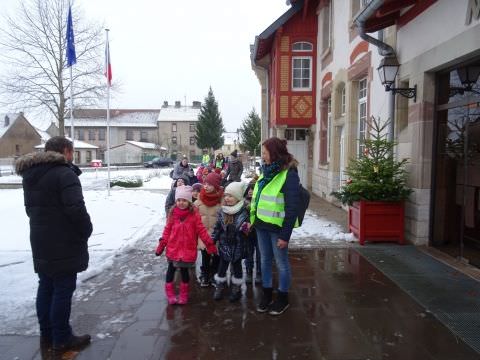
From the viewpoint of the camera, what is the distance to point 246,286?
520cm

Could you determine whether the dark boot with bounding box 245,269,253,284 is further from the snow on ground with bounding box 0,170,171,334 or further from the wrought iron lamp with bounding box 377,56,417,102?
the wrought iron lamp with bounding box 377,56,417,102

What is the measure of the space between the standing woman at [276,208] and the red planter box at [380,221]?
3240 mm

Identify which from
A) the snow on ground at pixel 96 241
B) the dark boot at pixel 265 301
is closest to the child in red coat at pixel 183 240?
the dark boot at pixel 265 301

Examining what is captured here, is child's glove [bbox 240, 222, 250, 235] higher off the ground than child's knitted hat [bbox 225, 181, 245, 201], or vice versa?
child's knitted hat [bbox 225, 181, 245, 201]

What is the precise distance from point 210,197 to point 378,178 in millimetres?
3386

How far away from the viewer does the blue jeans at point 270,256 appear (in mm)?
4289

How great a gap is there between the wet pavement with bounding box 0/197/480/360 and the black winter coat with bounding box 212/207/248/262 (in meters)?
0.51

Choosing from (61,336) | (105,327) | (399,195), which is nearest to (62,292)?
(61,336)

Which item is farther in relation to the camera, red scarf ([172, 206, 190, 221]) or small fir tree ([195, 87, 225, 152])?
small fir tree ([195, 87, 225, 152])

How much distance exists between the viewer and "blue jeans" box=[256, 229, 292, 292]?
14.1 ft

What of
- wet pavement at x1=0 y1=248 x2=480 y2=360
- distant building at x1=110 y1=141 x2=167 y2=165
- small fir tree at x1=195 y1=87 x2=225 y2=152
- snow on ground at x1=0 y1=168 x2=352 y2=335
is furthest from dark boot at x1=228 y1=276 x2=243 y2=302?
distant building at x1=110 y1=141 x2=167 y2=165

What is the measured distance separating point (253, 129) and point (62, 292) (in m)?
45.7

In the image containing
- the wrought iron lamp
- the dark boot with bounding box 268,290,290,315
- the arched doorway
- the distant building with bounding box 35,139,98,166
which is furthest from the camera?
the distant building with bounding box 35,139,98,166

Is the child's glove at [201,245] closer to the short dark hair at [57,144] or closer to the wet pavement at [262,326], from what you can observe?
the wet pavement at [262,326]
